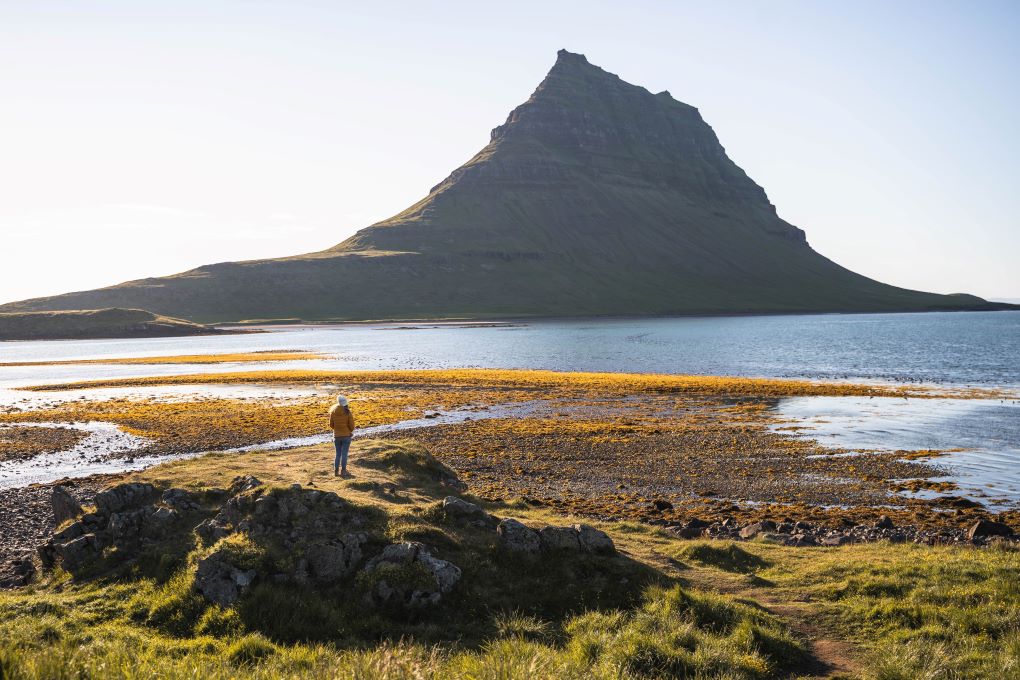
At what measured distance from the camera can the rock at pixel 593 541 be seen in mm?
15002

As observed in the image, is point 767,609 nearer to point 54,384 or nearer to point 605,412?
point 605,412

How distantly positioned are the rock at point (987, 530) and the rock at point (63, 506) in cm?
2743

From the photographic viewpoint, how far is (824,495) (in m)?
26.5

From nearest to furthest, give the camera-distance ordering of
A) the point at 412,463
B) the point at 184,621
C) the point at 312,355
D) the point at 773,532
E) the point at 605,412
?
1. the point at 184,621
2. the point at 773,532
3. the point at 412,463
4. the point at 605,412
5. the point at 312,355

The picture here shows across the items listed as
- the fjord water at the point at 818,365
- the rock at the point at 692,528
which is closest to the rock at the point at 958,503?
the fjord water at the point at 818,365

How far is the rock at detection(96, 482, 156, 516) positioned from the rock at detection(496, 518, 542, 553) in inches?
400

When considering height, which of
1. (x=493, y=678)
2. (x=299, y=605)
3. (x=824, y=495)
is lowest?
(x=824, y=495)

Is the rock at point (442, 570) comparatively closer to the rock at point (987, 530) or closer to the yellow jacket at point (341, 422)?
the yellow jacket at point (341, 422)

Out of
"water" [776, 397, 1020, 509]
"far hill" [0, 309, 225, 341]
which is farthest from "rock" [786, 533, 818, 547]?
"far hill" [0, 309, 225, 341]

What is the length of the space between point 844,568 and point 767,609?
3335 millimetres

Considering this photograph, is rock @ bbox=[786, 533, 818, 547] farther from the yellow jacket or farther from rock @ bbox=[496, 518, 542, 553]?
the yellow jacket

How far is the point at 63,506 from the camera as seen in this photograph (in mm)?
18266

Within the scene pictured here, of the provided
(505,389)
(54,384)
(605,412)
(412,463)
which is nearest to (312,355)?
(54,384)

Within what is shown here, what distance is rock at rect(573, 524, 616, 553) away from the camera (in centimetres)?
1500
